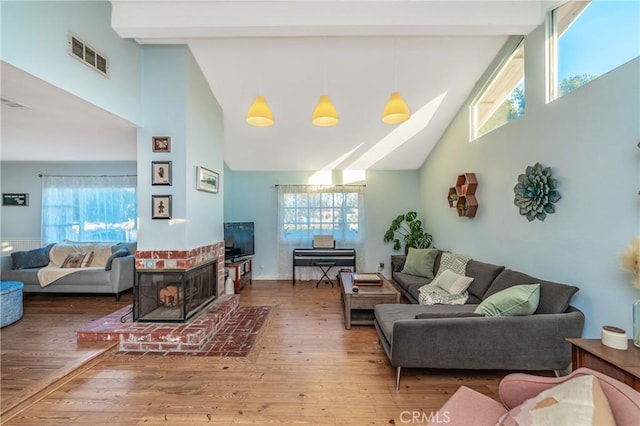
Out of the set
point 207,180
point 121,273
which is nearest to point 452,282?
point 207,180

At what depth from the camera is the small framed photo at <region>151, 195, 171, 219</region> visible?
2.87 meters

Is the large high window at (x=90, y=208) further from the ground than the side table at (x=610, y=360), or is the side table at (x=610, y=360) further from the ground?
the large high window at (x=90, y=208)

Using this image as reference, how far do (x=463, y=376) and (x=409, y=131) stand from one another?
338 centimetres

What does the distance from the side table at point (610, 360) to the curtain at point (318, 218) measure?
13.4 ft

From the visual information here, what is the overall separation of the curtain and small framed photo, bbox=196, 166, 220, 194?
6.75ft

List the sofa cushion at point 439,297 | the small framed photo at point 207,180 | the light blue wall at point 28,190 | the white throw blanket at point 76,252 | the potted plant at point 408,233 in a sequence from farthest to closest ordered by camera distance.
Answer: the light blue wall at point 28,190 < the potted plant at point 408,233 < the white throw blanket at point 76,252 < the small framed photo at point 207,180 < the sofa cushion at point 439,297

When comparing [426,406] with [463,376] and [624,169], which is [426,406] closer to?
[463,376]

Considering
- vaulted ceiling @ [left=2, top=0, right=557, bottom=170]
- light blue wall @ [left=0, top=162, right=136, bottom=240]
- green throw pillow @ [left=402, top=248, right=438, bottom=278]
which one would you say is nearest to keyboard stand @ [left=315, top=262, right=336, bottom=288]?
green throw pillow @ [left=402, top=248, right=438, bottom=278]

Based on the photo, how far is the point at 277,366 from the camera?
2.35m

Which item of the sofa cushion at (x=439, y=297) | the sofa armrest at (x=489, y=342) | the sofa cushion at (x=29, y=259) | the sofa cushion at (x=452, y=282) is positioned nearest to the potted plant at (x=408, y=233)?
the sofa cushion at (x=452, y=282)

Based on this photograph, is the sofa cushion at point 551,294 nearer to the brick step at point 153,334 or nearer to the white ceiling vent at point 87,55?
the brick step at point 153,334

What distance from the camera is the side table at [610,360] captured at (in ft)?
4.22

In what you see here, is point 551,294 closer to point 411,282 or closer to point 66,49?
point 411,282

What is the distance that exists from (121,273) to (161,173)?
2250 mm
